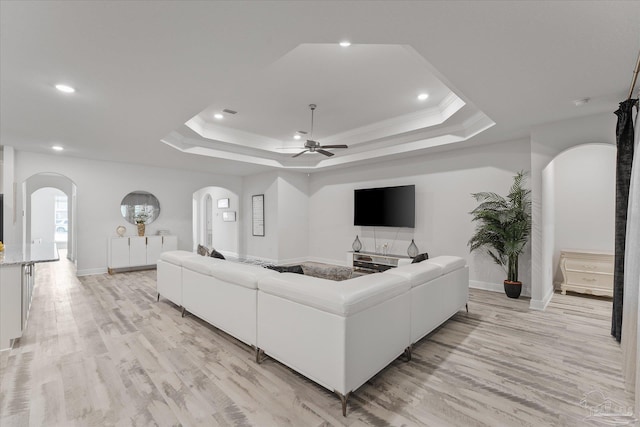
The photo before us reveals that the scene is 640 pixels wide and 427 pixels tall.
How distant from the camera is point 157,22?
1924 mm

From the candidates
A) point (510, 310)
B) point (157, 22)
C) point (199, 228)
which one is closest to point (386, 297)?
point (157, 22)

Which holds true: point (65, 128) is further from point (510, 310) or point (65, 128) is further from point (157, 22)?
point (510, 310)

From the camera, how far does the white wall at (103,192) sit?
5.97m

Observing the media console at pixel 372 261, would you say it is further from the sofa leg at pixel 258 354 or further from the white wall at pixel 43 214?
the white wall at pixel 43 214

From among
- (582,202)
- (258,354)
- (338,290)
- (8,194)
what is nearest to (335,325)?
(338,290)

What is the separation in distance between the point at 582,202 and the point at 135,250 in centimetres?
912

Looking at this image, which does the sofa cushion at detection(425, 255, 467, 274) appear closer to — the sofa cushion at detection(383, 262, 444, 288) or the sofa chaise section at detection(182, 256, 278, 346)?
the sofa cushion at detection(383, 262, 444, 288)

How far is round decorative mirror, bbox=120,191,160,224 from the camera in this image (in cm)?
689

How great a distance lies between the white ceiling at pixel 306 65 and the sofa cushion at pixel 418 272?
1859 mm

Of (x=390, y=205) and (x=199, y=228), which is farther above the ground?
(x=390, y=205)

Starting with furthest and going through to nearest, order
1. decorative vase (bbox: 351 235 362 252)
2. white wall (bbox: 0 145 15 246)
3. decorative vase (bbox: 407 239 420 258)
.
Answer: decorative vase (bbox: 351 235 362 252) → decorative vase (bbox: 407 239 420 258) → white wall (bbox: 0 145 15 246)

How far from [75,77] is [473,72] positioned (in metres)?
3.70

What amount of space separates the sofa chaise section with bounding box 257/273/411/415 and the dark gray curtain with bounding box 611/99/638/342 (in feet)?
7.86

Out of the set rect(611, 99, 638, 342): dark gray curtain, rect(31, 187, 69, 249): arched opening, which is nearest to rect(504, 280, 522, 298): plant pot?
rect(611, 99, 638, 342): dark gray curtain
